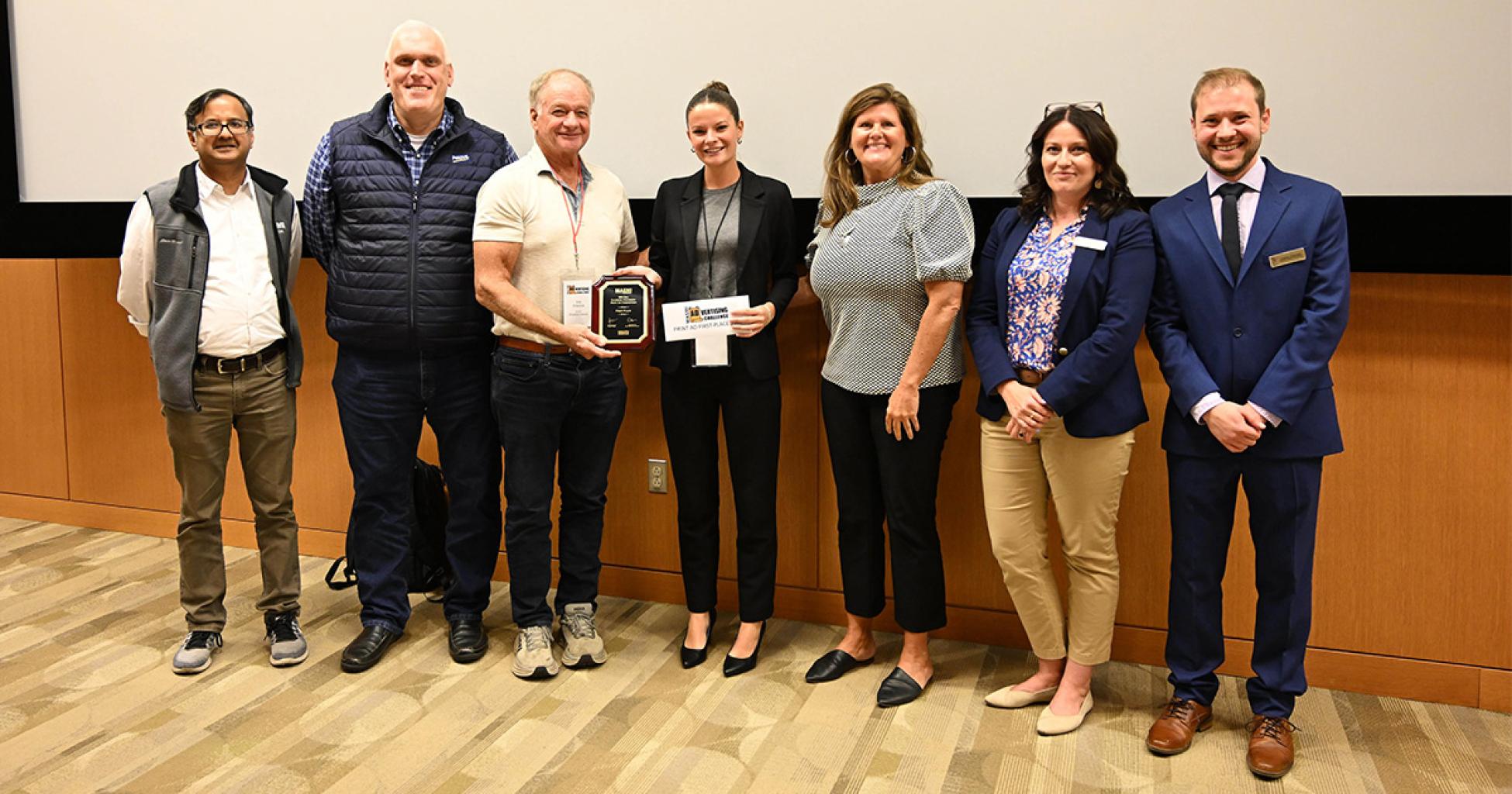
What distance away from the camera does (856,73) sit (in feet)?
10.2

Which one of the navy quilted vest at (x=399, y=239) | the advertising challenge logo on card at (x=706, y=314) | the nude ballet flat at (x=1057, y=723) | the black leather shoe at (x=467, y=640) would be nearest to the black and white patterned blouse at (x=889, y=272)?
the advertising challenge logo on card at (x=706, y=314)

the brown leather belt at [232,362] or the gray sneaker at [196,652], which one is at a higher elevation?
the brown leather belt at [232,362]

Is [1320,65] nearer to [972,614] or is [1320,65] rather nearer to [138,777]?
[972,614]

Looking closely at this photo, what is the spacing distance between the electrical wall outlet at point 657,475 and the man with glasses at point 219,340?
1.09 meters

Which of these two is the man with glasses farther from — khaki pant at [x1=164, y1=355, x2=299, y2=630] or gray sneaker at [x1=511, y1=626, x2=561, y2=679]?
Answer: gray sneaker at [x1=511, y1=626, x2=561, y2=679]

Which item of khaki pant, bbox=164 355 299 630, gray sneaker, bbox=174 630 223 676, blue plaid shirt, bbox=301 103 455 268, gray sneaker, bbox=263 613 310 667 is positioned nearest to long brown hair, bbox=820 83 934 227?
blue plaid shirt, bbox=301 103 455 268

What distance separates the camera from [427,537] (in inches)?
142

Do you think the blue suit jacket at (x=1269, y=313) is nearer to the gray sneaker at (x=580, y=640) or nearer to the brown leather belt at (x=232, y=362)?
the gray sneaker at (x=580, y=640)

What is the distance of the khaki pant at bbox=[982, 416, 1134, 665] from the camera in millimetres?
2621

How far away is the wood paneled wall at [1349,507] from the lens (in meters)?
2.76

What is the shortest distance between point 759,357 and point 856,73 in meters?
0.87

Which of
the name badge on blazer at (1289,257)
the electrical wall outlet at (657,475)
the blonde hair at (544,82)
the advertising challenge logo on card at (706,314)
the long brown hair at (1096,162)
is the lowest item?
the electrical wall outlet at (657,475)

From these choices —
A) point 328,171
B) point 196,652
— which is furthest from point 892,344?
point 196,652

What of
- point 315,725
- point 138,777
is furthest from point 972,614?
point 138,777
